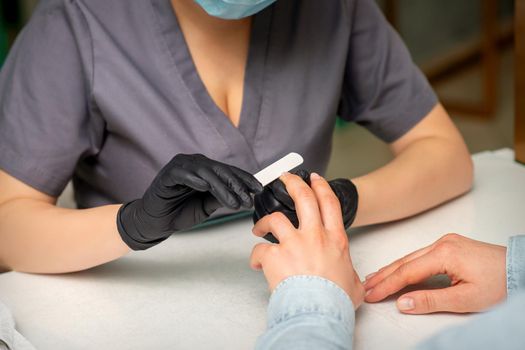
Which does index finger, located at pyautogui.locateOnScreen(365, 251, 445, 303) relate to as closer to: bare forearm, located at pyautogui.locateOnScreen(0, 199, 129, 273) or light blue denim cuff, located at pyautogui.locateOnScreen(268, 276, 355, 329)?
light blue denim cuff, located at pyautogui.locateOnScreen(268, 276, 355, 329)

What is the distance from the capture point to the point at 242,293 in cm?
102

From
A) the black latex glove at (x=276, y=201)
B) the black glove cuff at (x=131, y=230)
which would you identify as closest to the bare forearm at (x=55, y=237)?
the black glove cuff at (x=131, y=230)

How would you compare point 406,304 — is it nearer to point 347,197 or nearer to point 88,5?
point 347,197

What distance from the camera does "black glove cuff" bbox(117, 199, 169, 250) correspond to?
0.99m

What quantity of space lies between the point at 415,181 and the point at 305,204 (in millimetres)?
354

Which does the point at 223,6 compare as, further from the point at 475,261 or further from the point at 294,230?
the point at 475,261

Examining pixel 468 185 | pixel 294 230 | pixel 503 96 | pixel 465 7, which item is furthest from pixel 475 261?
pixel 465 7

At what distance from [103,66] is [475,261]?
576 millimetres

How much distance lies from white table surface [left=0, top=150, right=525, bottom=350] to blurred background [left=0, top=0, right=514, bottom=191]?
1429 mm

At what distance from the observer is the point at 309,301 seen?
2.71 feet

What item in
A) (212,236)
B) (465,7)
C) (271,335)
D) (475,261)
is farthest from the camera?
(465,7)

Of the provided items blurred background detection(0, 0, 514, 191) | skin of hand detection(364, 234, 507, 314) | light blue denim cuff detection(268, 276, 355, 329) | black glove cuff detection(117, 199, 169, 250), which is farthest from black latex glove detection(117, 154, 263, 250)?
blurred background detection(0, 0, 514, 191)

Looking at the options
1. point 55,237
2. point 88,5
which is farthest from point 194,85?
point 55,237

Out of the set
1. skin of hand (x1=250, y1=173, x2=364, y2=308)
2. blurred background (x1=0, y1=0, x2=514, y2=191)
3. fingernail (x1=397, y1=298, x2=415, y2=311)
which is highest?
skin of hand (x1=250, y1=173, x2=364, y2=308)
